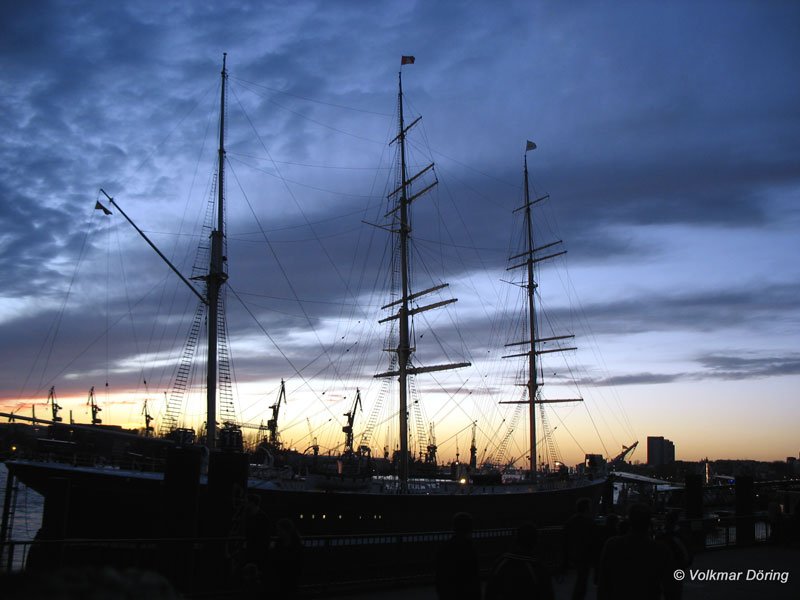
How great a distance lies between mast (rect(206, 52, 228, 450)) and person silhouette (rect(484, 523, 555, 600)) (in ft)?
85.2

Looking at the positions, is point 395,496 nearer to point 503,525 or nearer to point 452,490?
point 452,490

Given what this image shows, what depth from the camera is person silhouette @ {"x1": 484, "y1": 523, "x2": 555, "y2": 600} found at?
19.8 feet

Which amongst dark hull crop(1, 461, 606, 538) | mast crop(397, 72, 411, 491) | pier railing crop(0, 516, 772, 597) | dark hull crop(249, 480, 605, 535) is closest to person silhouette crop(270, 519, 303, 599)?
pier railing crop(0, 516, 772, 597)

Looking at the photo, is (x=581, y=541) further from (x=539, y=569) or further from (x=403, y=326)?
(x=403, y=326)

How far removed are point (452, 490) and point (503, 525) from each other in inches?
198

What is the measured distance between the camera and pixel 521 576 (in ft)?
20.0

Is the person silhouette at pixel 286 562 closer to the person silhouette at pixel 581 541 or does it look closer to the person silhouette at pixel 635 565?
the person silhouette at pixel 635 565

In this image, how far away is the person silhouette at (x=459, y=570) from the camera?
6734 millimetres

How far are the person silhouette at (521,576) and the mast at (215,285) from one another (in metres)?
26.0

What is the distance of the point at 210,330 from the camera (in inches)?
1267

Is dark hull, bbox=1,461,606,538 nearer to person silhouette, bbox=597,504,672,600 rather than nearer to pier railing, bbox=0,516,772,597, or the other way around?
pier railing, bbox=0,516,772,597

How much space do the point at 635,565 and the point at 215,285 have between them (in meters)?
29.5

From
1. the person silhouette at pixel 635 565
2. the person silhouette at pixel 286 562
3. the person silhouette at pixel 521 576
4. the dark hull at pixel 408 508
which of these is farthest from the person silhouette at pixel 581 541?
the dark hull at pixel 408 508

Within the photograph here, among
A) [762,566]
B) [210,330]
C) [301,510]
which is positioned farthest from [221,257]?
[762,566]
